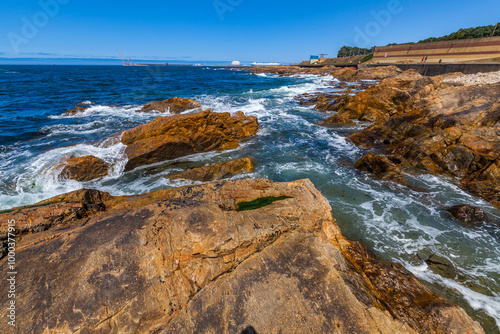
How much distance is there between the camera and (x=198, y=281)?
399 centimetres

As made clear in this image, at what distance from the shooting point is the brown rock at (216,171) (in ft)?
35.8

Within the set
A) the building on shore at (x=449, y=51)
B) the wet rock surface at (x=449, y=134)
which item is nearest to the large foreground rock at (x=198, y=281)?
the wet rock surface at (x=449, y=134)

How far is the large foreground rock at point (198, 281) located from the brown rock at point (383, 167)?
7.00m

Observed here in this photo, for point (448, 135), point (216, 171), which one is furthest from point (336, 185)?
point (448, 135)

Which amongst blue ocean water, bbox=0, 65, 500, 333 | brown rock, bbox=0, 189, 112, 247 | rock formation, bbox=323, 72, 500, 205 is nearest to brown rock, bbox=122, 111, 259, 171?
A: blue ocean water, bbox=0, 65, 500, 333

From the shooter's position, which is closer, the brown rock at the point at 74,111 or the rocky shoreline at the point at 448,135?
the rocky shoreline at the point at 448,135

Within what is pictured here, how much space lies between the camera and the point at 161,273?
152 inches

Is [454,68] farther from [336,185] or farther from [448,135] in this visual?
[336,185]

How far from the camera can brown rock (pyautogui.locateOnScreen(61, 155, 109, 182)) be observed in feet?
34.8

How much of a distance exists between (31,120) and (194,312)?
27.7m

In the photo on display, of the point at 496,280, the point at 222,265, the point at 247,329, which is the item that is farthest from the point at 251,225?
the point at 496,280

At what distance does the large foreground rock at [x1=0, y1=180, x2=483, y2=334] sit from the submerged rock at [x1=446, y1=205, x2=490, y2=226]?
5418 millimetres

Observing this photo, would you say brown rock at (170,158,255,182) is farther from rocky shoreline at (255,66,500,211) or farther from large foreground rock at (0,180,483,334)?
rocky shoreline at (255,66,500,211)

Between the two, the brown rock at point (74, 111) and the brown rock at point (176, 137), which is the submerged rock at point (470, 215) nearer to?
the brown rock at point (176, 137)
